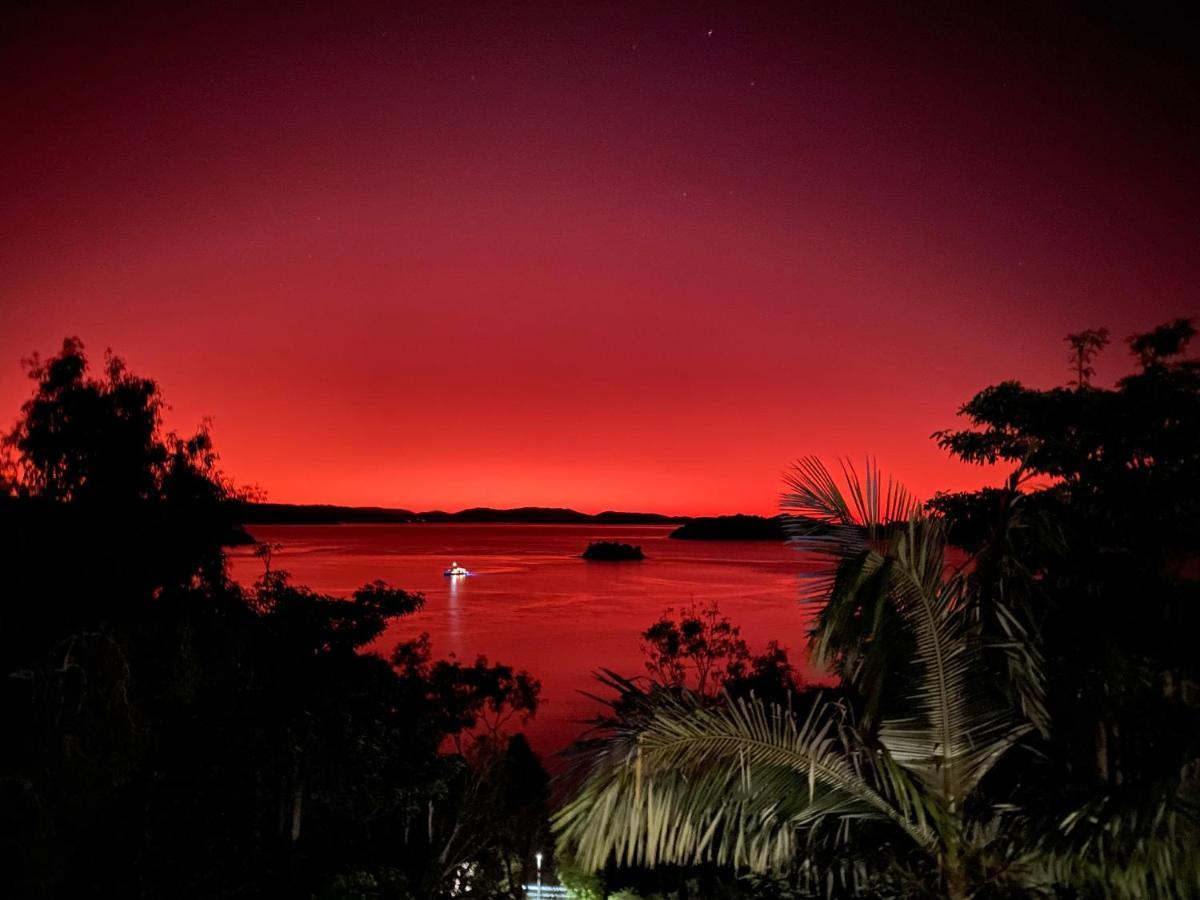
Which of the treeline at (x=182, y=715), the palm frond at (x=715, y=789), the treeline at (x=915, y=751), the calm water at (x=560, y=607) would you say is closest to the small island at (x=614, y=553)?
the calm water at (x=560, y=607)

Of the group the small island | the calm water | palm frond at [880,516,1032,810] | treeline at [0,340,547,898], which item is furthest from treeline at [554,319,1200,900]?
the small island

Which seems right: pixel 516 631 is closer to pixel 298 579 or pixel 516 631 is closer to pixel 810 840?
pixel 298 579

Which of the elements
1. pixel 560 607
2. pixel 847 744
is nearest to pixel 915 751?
pixel 847 744

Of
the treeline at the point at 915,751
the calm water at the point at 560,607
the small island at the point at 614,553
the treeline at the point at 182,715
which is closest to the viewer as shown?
the treeline at the point at 915,751

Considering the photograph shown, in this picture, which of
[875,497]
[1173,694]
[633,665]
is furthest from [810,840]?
[633,665]

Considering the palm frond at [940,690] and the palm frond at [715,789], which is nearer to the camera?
the palm frond at [715,789]

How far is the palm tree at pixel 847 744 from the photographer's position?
4797mm

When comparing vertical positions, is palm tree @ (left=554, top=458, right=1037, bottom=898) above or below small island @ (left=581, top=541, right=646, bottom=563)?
above

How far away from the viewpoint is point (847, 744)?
17.6ft

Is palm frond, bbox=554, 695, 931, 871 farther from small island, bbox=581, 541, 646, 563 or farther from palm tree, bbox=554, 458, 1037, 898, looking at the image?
small island, bbox=581, 541, 646, 563

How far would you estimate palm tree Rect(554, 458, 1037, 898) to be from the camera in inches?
189

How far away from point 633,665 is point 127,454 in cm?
4286

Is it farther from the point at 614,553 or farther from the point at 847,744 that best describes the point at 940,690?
the point at 614,553

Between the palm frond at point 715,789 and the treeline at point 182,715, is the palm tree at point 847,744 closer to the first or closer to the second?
the palm frond at point 715,789
